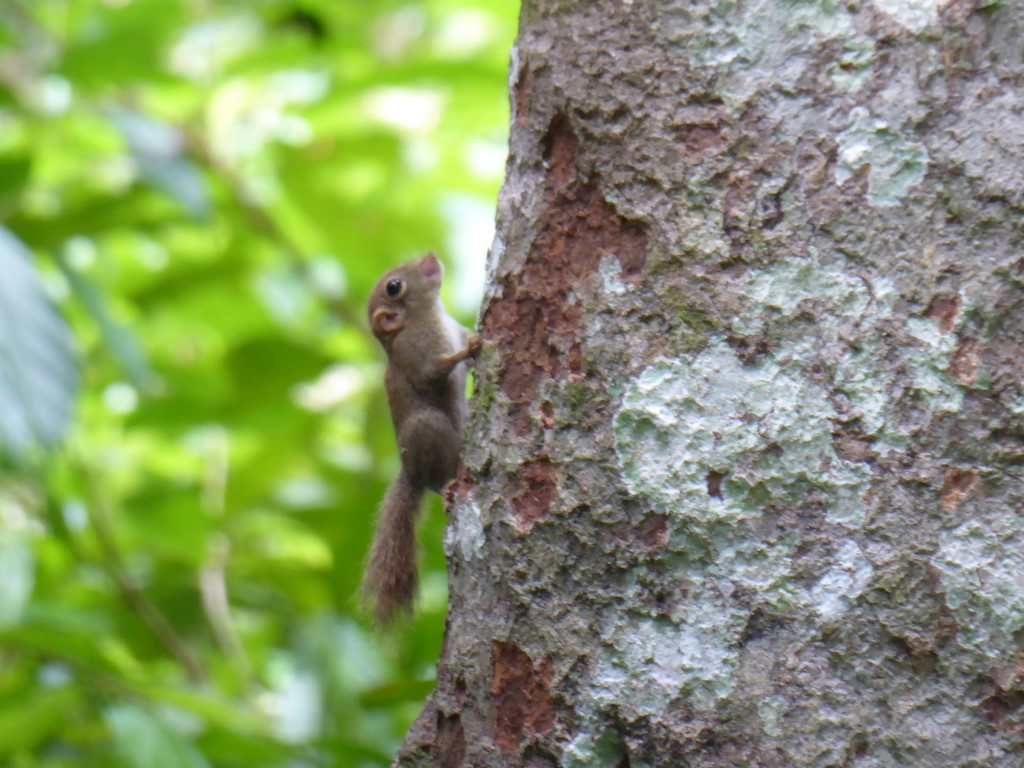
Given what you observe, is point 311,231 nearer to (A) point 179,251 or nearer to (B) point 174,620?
(A) point 179,251

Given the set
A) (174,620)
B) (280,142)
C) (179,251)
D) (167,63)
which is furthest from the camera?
(179,251)

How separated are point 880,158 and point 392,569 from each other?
140cm

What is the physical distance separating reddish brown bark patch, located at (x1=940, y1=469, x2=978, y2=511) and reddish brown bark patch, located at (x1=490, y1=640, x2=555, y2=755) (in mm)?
563

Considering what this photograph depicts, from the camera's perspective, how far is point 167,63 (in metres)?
3.27

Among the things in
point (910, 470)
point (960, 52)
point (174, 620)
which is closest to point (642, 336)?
point (910, 470)

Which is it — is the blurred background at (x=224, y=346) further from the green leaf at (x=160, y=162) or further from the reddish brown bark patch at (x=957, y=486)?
the reddish brown bark patch at (x=957, y=486)

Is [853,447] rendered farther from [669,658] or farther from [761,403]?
[669,658]

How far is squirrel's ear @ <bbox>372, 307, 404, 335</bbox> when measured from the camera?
9.95ft

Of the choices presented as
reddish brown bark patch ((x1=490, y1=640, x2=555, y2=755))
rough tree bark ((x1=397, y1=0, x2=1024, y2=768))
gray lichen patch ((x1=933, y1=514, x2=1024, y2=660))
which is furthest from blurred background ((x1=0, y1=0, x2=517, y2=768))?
gray lichen patch ((x1=933, y1=514, x2=1024, y2=660))

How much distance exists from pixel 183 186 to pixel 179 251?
1.16m

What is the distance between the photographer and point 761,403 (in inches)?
57.8

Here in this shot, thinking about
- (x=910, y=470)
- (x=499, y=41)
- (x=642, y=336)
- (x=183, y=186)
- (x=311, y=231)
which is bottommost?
(x=910, y=470)

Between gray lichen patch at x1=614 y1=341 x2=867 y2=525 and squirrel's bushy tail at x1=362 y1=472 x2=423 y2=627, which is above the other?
squirrel's bushy tail at x1=362 y1=472 x2=423 y2=627

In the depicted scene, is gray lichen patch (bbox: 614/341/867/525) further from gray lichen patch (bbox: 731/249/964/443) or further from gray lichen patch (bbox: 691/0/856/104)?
gray lichen patch (bbox: 691/0/856/104)
